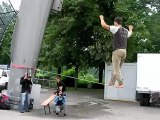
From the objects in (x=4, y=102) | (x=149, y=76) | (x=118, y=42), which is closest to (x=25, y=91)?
(x=4, y=102)

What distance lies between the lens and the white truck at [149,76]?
85.6 feet

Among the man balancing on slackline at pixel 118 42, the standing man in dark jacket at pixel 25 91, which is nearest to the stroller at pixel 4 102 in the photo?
the standing man in dark jacket at pixel 25 91

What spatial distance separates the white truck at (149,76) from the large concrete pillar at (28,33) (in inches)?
327

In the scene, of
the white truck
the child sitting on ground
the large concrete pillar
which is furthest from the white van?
the child sitting on ground

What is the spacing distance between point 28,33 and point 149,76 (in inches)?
366

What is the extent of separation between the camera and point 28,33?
2033 centimetres

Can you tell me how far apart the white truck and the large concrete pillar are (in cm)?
830

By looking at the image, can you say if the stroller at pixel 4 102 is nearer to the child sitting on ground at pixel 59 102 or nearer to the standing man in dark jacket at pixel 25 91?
the standing man in dark jacket at pixel 25 91

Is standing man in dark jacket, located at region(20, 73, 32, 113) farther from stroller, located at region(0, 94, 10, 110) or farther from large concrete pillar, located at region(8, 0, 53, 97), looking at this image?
stroller, located at region(0, 94, 10, 110)

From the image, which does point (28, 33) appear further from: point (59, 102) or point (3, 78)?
point (3, 78)

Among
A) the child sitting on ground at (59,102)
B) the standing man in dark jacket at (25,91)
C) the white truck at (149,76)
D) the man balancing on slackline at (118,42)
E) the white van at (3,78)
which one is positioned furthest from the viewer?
the white van at (3,78)

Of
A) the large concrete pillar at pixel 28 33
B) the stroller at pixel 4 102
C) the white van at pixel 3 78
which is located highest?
the large concrete pillar at pixel 28 33

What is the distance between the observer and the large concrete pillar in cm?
2020

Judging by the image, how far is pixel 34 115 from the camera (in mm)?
19062
